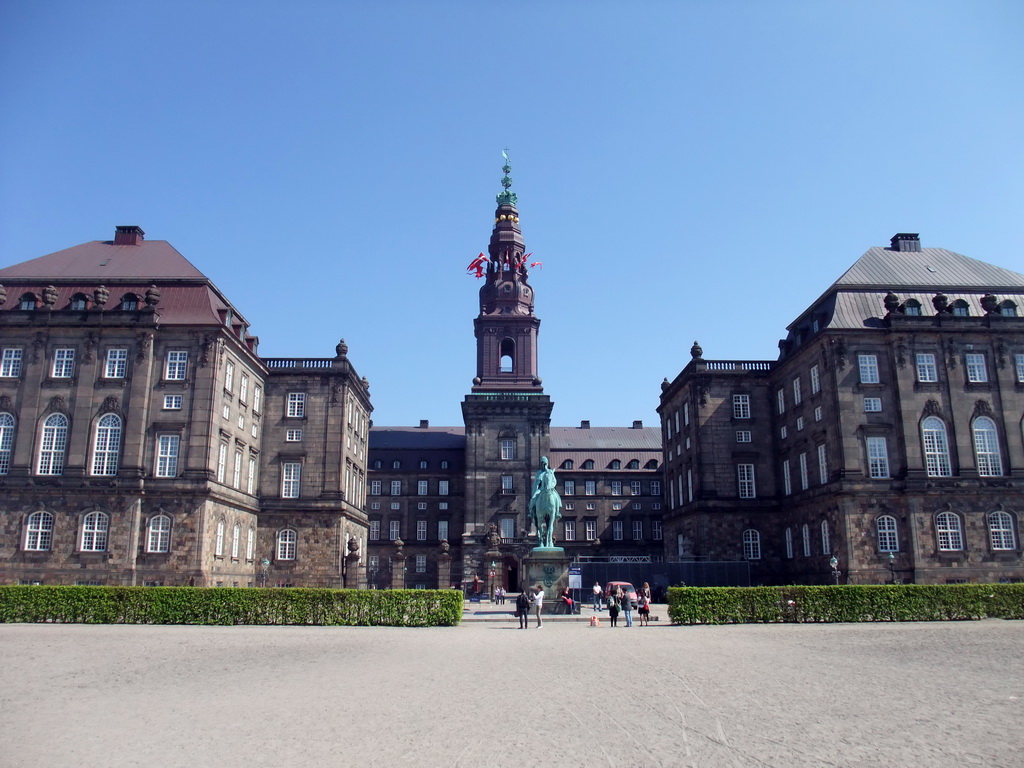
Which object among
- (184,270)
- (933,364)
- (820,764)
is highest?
(184,270)

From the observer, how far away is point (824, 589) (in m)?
36.8

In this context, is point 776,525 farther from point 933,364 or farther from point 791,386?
point 933,364

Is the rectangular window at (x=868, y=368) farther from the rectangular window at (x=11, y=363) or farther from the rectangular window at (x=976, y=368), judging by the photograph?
the rectangular window at (x=11, y=363)

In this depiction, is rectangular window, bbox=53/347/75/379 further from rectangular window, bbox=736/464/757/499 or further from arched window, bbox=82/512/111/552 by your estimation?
rectangular window, bbox=736/464/757/499

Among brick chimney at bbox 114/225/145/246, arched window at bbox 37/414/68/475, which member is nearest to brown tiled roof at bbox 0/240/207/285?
brick chimney at bbox 114/225/145/246

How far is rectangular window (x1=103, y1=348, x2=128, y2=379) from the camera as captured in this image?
172ft

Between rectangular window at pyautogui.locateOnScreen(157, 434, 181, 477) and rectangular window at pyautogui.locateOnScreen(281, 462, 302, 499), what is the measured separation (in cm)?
1270

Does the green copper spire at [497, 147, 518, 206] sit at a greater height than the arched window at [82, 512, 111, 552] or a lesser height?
greater

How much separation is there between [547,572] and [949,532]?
85.1 feet

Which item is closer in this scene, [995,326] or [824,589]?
[824,589]

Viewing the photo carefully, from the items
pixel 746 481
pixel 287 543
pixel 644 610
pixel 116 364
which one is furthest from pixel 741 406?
pixel 116 364

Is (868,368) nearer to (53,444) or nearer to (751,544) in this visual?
(751,544)

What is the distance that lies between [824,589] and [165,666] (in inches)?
1073

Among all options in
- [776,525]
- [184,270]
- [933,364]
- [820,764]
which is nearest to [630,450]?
[776,525]
